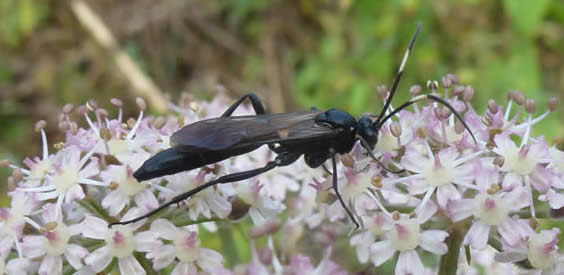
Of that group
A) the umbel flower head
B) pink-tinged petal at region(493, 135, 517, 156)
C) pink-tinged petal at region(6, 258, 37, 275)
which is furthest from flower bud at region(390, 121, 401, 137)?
pink-tinged petal at region(6, 258, 37, 275)

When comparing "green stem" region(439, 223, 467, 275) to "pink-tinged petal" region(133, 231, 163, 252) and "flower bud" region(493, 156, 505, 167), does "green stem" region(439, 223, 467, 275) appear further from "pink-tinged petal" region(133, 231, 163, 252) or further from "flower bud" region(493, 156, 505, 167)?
"pink-tinged petal" region(133, 231, 163, 252)

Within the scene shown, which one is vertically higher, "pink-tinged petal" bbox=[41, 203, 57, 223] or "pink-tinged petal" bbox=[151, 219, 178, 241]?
"pink-tinged petal" bbox=[41, 203, 57, 223]

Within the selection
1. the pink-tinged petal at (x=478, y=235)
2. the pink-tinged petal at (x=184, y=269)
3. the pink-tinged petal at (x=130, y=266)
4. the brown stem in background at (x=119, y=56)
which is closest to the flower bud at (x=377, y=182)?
the pink-tinged petal at (x=478, y=235)

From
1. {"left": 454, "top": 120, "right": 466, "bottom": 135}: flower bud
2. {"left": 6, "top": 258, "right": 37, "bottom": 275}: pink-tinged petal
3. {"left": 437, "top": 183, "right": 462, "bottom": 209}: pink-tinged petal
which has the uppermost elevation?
{"left": 6, "top": 258, "right": 37, "bottom": 275}: pink-tinged petal

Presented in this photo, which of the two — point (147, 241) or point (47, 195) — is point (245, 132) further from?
point (47, 195)

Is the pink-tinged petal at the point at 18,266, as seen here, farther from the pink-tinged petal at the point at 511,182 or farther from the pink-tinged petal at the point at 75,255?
the pink-tinged petal at the point at 511,182

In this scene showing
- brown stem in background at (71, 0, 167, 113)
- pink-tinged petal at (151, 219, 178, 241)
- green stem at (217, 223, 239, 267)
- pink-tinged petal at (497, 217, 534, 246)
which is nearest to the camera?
pink-tinged petal at (497, 217, 534, 246)

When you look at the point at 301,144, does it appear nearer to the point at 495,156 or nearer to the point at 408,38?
the point at 495,156
